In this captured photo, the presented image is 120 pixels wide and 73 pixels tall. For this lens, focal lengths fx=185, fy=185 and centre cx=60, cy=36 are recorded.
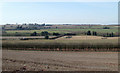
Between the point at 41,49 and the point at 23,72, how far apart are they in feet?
44.4

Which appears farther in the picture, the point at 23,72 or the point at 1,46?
the point at 1,46

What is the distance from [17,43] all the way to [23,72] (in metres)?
15.3

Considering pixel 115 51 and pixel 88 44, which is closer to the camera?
pixel 115 51

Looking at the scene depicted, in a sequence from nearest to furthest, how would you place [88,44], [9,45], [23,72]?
[23,72] < [88,44] < [9,45]

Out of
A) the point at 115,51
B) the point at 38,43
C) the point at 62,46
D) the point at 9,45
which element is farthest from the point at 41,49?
the point at 115,51

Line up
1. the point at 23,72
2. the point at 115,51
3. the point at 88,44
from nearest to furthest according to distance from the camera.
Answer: the point at 23,72 → the point at 115,51 → the point at 88,44

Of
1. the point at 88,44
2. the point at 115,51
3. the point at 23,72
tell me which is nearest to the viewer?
the point at 23,72

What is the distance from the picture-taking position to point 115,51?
21.1 m

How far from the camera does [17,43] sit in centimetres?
2403

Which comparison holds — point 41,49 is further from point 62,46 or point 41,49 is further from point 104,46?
point 104,46

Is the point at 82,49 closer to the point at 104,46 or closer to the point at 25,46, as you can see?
the point at 104,46

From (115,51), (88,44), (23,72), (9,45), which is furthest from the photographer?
(9,45)

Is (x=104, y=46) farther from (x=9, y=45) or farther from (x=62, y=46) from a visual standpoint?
(x=9, y=45)

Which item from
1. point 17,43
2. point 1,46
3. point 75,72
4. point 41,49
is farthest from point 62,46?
point 75,72
